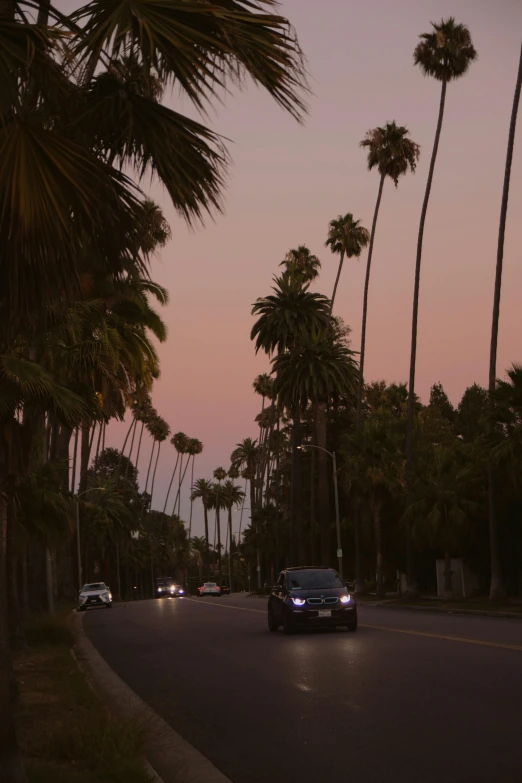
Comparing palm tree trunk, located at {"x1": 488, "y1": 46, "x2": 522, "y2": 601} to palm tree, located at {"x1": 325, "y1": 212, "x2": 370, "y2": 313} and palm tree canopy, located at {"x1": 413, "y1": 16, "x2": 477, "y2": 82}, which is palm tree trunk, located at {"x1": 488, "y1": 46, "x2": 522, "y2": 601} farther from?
palm tree, located at {"x1": 325, "y1": 212, "x2": 370, "y2": 313}

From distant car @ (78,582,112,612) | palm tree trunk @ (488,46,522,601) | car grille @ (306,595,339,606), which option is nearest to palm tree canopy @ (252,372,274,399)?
distant car @ (78,582,112,612)

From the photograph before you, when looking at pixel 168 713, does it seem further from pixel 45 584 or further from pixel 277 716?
pixel 45 584

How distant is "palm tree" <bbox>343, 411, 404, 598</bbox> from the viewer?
58.0m

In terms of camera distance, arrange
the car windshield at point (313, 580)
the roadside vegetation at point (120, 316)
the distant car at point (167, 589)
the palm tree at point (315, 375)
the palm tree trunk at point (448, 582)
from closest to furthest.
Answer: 1. the roadside vegetation at point (120, 316)
2. the car windshield at point (313, 580)
3. the palm tree trunk at point (448, 582)
4. the palm tree at point (315, 375)
5. the distant car at point (167, 589)

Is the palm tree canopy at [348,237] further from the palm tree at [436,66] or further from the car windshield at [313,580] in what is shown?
the car windshield at [313,580]

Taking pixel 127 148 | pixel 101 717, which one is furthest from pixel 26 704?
pixel 127 148

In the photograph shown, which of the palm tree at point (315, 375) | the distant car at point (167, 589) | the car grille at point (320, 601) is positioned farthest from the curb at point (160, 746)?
the distant car at point (167, 589)

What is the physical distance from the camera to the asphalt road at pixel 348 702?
8758 millimetres

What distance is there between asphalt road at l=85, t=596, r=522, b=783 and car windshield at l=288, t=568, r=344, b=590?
2.18 m

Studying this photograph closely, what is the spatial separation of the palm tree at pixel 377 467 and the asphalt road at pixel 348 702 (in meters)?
33.6

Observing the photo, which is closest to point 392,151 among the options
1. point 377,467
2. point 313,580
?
point 377,467

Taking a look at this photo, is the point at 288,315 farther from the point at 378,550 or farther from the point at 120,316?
the point at 120,316

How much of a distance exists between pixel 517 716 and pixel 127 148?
7.15m

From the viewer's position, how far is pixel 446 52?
49.9 meters
